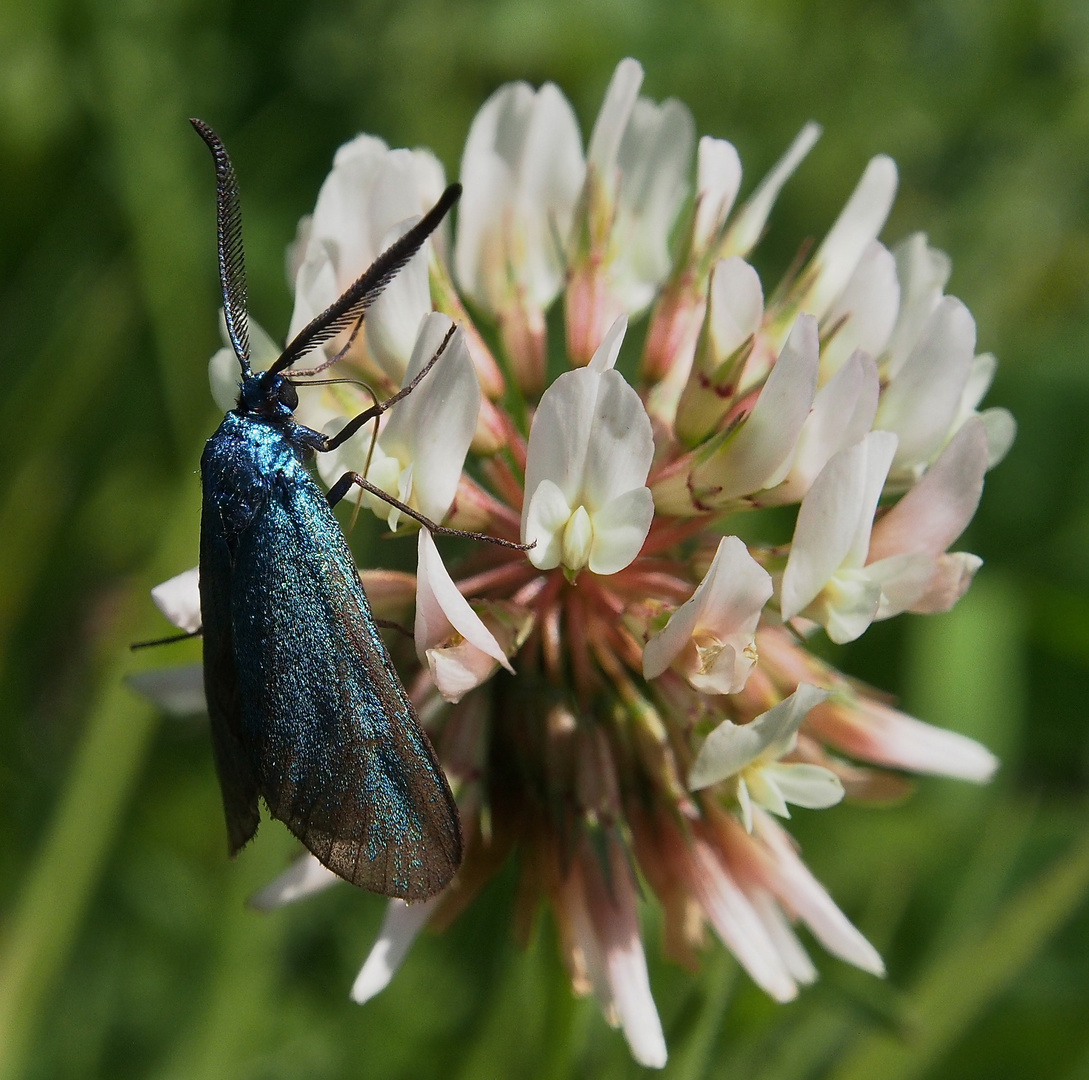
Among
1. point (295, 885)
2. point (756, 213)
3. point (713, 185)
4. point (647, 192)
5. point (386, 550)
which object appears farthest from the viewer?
point (386, 550)

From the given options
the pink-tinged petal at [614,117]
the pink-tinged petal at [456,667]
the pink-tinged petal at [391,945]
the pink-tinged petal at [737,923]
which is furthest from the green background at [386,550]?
the pink-tinged petal at [614,117]

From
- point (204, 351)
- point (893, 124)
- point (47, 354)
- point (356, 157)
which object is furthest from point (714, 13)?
point (356, 157)

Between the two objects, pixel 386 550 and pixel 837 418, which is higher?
pixel 837 418

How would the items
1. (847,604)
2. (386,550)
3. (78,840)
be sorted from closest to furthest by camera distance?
1. (847,604)
2. (78,840)
3. (386,550)

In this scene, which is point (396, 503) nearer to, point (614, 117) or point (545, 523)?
point (545, 523)

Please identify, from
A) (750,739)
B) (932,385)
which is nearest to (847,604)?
(750,739)

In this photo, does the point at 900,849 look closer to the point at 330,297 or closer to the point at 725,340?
the point at 725,340
